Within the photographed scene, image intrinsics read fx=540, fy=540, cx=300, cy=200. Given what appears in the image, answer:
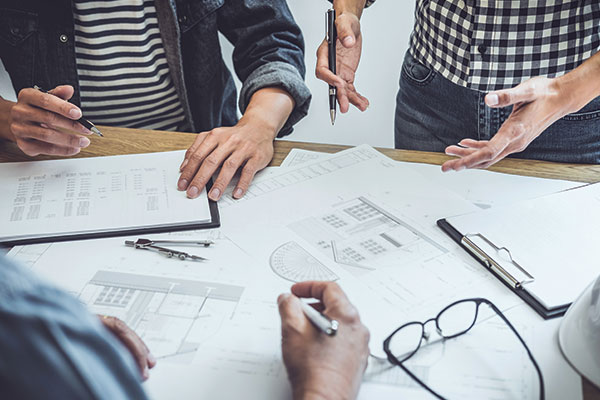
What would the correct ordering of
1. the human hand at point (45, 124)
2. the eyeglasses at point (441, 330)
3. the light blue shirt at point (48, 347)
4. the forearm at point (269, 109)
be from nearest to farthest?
the light blue shirt at point (48, 347)
the eyeglasses at point (441, 330)
the human hand at point (45, 124)
the forearm at point (269, 109)

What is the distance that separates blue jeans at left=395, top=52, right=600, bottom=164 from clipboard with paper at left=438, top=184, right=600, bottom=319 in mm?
212

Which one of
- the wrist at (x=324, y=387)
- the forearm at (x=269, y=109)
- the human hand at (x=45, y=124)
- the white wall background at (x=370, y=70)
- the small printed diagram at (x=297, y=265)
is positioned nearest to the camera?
the wrist at (x=324, y=387)

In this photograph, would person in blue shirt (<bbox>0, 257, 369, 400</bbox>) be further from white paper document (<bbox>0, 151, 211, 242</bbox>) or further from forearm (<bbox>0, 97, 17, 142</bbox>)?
forearm (<bbox>0, 97, 17, 142</bbox>)

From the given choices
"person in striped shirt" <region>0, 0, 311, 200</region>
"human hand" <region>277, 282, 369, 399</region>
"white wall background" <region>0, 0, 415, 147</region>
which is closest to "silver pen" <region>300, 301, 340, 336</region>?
"human hand" <region>277, 282, 369, 399</region>

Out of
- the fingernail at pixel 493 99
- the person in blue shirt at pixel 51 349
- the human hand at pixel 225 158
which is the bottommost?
the human hand at pixel 225 158

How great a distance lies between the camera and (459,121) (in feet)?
3.87

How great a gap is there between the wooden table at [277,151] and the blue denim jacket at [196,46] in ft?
0.51

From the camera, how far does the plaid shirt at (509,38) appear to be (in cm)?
100

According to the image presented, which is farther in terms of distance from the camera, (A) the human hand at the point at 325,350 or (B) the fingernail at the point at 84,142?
(B) the fingernail at the point at 84,142

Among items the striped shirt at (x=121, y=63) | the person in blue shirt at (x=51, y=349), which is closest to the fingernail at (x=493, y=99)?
the person in blue shirt at (x=51, y=349)

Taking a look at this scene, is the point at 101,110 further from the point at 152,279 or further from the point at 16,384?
the point at 16,384

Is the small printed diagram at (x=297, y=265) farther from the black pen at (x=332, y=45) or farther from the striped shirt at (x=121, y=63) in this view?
the striped shirt at (x=121, y=63)

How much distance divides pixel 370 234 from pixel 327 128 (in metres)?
1.77

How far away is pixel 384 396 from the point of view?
0.59 m
